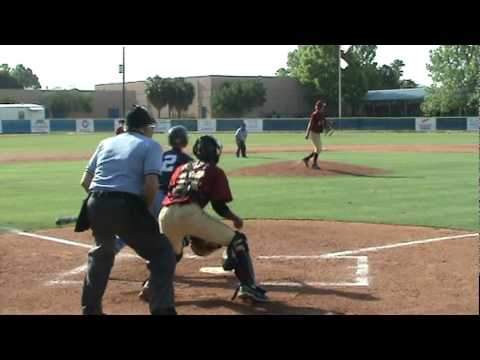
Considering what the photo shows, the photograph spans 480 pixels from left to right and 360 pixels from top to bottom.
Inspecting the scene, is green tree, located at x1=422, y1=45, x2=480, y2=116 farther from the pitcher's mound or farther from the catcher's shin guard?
the catcher's shin guard

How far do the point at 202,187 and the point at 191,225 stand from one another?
1.25 ft

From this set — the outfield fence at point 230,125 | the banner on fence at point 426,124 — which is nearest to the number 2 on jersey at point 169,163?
the outfield fence at point 230,125

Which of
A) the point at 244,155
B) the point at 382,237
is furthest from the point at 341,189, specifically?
the point at 244,155

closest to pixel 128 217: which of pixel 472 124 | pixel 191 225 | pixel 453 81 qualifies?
pixel 191 225

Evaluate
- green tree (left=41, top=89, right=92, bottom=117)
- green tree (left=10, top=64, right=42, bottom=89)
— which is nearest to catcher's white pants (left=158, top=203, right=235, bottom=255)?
green tree (left=41, top=89, right=92, bottom=117)

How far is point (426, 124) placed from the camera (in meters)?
56.9

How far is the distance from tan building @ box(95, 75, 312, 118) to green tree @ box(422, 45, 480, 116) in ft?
66.8

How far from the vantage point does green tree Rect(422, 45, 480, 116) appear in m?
64.9

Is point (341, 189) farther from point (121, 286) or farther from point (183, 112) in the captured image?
point (183, 112)

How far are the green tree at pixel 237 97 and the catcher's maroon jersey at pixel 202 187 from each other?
7357cm

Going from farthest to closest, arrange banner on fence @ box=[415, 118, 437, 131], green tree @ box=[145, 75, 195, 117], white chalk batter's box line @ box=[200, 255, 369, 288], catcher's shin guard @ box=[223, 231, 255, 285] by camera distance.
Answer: green tree @ box=[145, 75, 195, 117] → banner on fence @ box=[415, 118, 437, 131] → white chalk batter's box line @ box=[200, 255, 369, 288] → catcher's shin guard @ box=[223, 231, 255, 285]

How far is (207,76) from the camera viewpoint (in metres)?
83.7

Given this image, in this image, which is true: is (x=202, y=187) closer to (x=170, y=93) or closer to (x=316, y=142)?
(x=316, y=142)

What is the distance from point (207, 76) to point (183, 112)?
5609 mm
